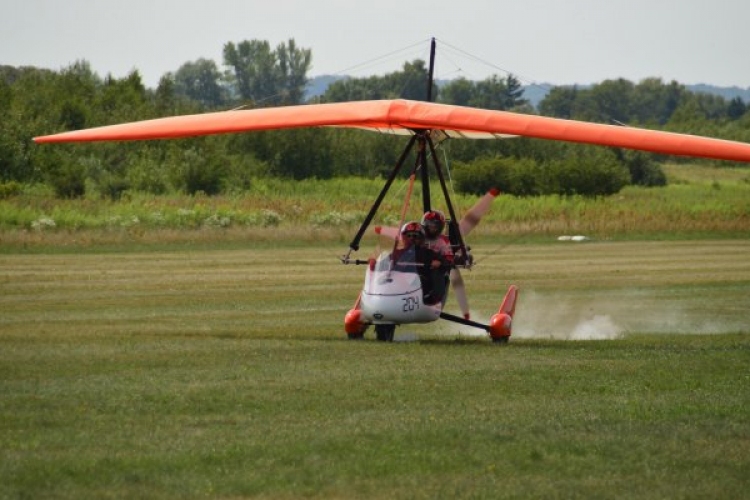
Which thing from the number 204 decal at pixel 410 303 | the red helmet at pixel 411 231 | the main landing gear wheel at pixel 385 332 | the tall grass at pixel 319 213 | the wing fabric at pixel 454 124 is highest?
the wing fabric at pixel 454 124

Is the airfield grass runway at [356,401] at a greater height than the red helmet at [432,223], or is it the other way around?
the red helmet at [432,223]

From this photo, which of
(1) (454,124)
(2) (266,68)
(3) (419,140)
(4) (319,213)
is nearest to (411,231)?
(1) (454,124)

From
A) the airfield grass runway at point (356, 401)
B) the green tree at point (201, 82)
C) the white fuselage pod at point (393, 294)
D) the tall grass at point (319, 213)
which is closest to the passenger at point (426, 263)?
the white fuselage pod at point (393, 294)

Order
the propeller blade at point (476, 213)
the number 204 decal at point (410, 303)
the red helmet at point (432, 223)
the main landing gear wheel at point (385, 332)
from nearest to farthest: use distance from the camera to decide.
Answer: the number 204 decal at point (410, 303), the main landing gear wheel at point (385, 332), the red helmet at point (432, 223), the propeller blade at point (476, 213)

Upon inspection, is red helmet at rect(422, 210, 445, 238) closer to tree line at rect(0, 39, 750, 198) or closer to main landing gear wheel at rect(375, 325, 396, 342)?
main landing gear wheel at rect(375, 325, 396, 342)

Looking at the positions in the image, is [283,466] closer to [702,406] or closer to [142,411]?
[142,411]

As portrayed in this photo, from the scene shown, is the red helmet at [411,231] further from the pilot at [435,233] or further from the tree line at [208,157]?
the tree line at [208,157]

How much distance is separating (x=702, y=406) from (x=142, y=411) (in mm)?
4297

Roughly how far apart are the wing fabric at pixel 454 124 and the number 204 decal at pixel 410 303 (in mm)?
1912

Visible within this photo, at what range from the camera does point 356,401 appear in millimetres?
11328

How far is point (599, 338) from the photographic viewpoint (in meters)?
17.9

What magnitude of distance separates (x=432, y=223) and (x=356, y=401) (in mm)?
5433

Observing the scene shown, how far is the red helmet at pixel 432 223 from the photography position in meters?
16.5

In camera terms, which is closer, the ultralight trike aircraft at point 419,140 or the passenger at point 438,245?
the ultralight trike aircraft at point 419,140
